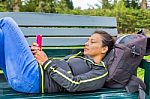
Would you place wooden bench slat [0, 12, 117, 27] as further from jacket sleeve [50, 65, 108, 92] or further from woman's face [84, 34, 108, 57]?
jacket sleeve [50, 65, 108, 92]

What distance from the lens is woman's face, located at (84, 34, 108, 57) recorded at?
3035 mm

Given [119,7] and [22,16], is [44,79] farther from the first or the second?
[119,7]

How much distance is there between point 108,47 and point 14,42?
0.83m

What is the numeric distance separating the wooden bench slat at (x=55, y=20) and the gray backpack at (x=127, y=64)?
960 millimetres

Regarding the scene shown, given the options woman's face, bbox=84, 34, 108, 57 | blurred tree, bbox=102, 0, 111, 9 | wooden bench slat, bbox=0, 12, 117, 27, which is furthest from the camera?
blurred tree, bbox=102, 0, 111, 9

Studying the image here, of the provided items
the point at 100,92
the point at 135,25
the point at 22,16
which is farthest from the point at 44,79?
the point at 135,25

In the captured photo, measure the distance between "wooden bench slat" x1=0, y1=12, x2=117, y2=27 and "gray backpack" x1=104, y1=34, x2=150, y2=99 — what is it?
960 mm

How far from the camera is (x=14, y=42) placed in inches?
109

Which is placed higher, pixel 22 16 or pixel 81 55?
pixel 22 16

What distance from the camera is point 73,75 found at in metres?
2.77

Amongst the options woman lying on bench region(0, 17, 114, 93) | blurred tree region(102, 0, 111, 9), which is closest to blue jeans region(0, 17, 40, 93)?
woman lying on bench region(0, 17, 114, 93)

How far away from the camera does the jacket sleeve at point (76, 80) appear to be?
2623 millimetres

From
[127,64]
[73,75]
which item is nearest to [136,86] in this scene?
[127,64]

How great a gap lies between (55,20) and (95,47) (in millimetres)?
903
